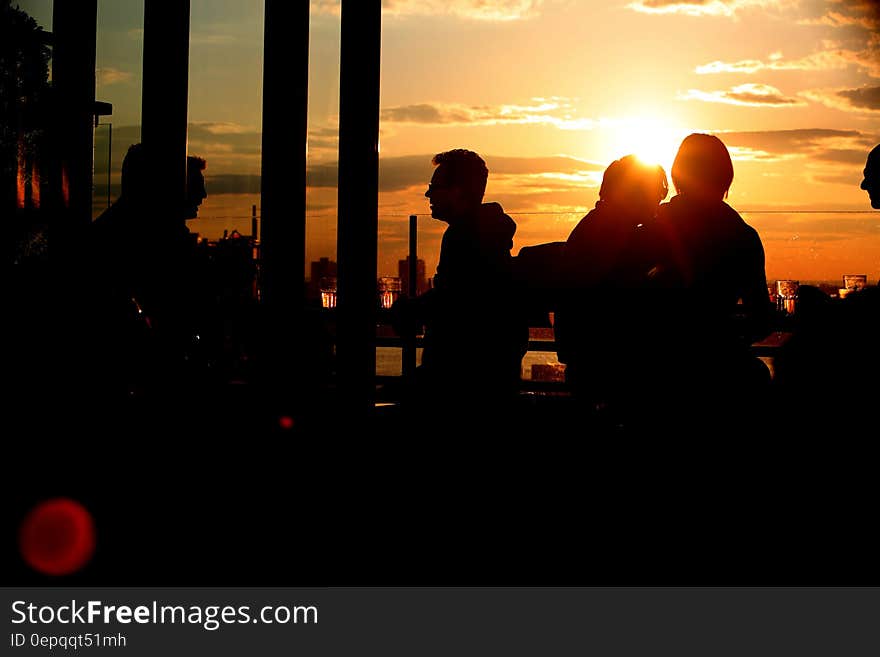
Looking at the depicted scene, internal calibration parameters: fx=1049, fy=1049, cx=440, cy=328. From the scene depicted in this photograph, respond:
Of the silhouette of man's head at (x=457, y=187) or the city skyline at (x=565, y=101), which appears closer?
the silhouette of man's head at (x=457, y=187)

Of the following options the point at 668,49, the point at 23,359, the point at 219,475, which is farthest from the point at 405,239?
the point at 23,359

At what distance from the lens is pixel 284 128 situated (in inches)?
129

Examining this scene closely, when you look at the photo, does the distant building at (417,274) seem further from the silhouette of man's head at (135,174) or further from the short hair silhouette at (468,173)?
the short hair silhouette at (468,173)

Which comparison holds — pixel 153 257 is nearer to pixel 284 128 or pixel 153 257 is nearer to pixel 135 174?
pixel 135 174

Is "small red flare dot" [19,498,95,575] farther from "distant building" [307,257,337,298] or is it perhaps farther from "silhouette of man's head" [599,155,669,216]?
"silhouette of man's head" [599,155,669,216]

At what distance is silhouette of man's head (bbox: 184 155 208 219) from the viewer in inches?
145

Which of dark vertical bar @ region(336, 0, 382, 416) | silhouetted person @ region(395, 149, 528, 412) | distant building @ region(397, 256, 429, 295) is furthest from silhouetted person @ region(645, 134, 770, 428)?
distant building @ region(397, 256, 429, 295)

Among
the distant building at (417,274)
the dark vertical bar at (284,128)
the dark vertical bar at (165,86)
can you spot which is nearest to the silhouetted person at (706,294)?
the dark vertical bar at (284,128)

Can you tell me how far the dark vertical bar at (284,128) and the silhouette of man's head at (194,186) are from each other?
477 mm

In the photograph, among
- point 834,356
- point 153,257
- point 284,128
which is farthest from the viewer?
point 153,257

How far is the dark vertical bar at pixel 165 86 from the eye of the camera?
131 inches

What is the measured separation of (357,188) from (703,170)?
108 cm

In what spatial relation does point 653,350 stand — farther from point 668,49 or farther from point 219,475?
point 668,49

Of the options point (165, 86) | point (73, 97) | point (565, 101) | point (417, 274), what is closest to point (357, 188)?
point (165, 86)
